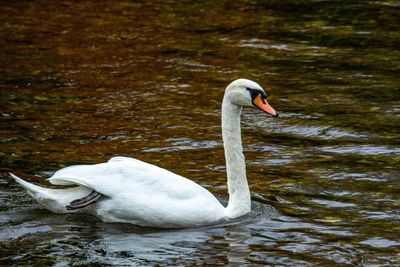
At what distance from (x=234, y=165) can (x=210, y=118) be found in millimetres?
3876

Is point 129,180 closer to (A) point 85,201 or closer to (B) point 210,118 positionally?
(A) point 85,201

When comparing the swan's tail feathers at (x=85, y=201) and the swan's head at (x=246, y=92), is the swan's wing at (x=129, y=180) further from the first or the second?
the swan's head at (x=246, y=92)

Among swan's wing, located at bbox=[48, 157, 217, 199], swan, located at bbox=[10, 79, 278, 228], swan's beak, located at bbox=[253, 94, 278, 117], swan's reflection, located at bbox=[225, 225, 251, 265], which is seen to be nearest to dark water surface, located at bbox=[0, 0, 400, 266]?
swan's reflection, located at bbox=[225, 225, 251, 265]

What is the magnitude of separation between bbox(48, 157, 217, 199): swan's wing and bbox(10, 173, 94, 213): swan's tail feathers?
15 centimetres

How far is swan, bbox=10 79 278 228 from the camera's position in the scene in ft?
31.2

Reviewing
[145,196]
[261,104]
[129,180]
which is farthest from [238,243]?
[261,104]

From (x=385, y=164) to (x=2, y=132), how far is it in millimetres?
4755

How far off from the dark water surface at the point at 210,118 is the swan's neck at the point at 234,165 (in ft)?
0.59

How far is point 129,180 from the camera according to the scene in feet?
31.6

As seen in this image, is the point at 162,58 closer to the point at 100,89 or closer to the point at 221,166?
the point at 100,89

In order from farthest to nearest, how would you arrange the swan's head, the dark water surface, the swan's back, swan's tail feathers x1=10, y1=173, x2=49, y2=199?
the swan's head → swan's tail feathers x1=10, y1=173, x2=49, y2=199 → the swan's back → the dark water surface

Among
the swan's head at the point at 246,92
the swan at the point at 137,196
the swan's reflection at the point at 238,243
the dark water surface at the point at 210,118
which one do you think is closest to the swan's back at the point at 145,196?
the swan at the point at 137,196

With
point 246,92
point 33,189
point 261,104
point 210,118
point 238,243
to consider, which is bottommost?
point 238,243

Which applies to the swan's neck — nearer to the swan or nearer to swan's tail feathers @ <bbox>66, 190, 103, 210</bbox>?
the swan
